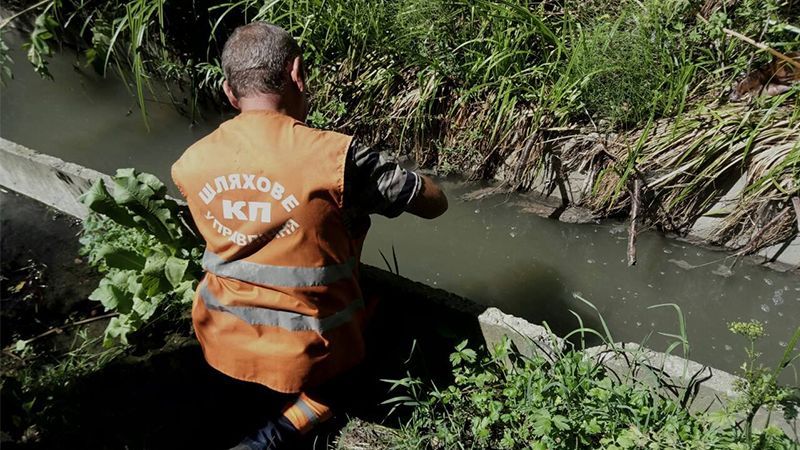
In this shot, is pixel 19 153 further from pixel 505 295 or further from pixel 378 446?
pixel 505 295

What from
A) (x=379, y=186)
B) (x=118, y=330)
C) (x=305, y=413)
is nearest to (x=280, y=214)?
(x=379, y=186)

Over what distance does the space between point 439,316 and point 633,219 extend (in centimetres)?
135

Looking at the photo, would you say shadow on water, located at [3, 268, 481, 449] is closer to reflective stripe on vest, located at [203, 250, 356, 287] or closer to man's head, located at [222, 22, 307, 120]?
reflective stripe on vest, located at [203, 250, 356, 287]

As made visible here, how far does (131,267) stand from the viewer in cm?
264

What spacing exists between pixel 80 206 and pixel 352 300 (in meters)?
1.92

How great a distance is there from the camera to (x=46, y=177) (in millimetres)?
3189

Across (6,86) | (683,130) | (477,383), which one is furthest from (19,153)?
(683,130)

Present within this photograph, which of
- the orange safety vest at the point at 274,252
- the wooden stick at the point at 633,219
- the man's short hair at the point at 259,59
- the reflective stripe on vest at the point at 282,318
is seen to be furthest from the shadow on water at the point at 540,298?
the man's short hair at the point at 259,59

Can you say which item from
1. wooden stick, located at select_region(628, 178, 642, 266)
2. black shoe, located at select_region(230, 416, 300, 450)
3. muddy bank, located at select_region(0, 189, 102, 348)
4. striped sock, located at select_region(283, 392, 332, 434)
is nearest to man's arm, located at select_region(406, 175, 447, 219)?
striped sock, located at select_region(283, 392, 332, 434)

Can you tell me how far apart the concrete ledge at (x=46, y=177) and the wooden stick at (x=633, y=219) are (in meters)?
2.63

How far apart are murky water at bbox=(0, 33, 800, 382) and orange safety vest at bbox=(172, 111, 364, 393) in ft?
4.26

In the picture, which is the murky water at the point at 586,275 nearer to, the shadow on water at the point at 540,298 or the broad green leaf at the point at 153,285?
the shadow on water at the point at 540,298

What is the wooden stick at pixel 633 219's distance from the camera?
3.13m

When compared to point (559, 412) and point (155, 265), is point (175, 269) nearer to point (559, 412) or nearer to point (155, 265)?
point (155, 265)
